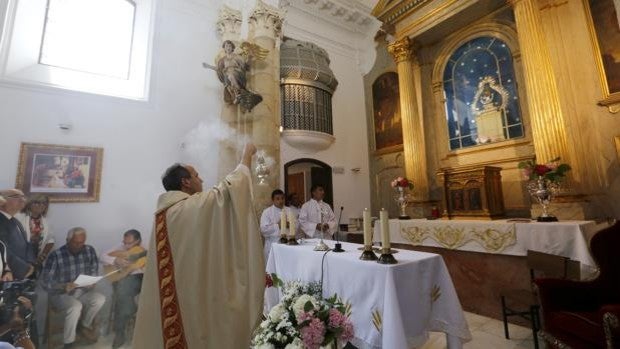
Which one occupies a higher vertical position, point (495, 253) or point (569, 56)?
point (569, 56)

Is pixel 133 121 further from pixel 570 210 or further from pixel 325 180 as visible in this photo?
pixel 570 210

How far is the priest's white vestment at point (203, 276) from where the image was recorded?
5.42 ft

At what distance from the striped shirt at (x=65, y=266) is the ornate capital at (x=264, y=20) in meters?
Answer: 4.76

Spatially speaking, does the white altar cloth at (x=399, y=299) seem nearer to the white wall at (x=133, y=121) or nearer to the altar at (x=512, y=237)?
the altar at (x=512, y=237)

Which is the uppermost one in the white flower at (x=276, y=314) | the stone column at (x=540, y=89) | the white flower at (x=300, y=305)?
the stone column at (x=540, y=89)

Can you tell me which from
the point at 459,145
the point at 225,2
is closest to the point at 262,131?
the point at 225,2

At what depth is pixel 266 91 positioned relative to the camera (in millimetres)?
5434

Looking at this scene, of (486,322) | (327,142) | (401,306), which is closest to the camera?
(401,306)

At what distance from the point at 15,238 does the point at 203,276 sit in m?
3.28

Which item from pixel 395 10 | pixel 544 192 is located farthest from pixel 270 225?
pixel 395 10

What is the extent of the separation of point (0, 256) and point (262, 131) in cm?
378

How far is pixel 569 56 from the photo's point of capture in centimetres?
447

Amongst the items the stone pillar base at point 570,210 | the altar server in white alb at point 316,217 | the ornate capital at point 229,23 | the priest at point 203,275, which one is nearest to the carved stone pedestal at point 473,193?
the stone pillar base at point 570,210

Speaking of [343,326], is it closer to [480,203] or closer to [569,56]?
[480,203]
